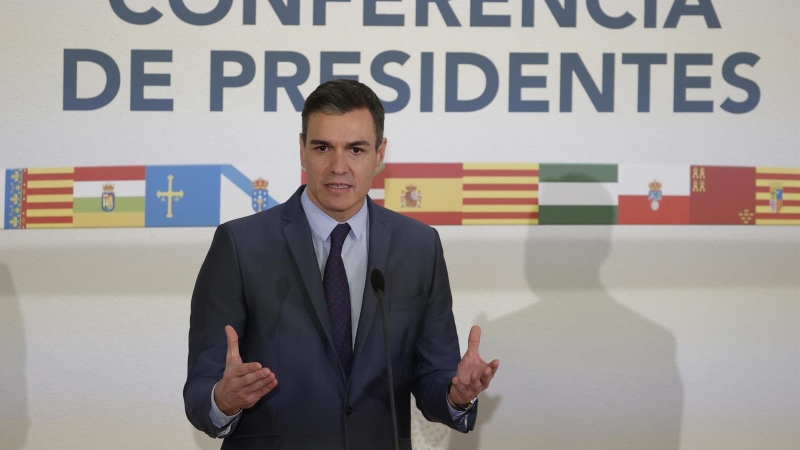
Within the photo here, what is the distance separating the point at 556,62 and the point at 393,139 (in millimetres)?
749

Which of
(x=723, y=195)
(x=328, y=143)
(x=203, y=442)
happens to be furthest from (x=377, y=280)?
(x=723, y=195)

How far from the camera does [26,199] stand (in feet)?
11.2

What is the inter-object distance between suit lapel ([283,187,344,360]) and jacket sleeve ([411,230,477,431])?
0.30 meters

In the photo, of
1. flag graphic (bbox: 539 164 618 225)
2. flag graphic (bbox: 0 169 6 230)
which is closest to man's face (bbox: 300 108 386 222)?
flag graphic (bbox: 539 164 618 225)

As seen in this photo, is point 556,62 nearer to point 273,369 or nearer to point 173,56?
point 173,56

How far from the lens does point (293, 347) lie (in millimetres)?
2004

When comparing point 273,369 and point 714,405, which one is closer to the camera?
point 273,369

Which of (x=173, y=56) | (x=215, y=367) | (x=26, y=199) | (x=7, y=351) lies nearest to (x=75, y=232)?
(x=26, y=199)

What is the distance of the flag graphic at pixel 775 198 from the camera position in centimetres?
354

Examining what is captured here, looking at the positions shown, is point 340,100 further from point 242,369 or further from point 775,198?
point 775,198

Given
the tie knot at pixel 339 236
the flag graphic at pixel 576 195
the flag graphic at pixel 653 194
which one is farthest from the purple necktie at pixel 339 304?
the flag graphic at pixel 653 194

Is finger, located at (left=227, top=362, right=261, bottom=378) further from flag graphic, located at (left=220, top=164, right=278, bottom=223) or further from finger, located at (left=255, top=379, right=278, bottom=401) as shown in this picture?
flag graphic, located at (left=220, top=164, right=278, bottom=223)

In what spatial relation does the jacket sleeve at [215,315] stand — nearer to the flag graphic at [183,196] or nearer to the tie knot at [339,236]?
the tie knot at [339,236]

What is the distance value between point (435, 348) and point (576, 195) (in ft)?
4.92
